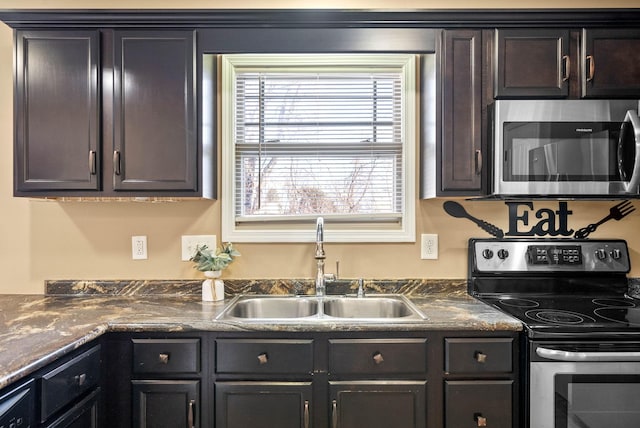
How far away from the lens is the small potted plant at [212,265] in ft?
6.57

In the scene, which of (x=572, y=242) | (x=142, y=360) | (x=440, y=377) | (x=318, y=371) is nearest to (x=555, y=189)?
(x=572, y=242)

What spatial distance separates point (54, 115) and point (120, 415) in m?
1.35

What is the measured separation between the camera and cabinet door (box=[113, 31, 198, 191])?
6.12 ft

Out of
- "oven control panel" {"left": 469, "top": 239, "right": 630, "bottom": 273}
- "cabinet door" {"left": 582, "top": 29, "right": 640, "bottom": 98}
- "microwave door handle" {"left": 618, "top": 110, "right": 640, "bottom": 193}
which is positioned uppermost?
"cabinet door" {"left": 582, "top": 29, "right": 640, "bottom": 98}

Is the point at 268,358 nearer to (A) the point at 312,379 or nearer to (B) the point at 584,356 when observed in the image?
(A) the point at 312,379

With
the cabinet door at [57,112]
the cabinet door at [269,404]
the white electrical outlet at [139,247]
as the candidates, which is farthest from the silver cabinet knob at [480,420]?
the cabinet door at [57,112]

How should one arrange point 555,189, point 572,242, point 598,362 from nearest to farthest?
point 598,362, point 555,189, point 572,242

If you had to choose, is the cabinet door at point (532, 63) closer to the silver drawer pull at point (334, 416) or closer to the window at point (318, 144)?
the window at point (318, 144)

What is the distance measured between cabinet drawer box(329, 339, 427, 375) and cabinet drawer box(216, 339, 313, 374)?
0.12 m

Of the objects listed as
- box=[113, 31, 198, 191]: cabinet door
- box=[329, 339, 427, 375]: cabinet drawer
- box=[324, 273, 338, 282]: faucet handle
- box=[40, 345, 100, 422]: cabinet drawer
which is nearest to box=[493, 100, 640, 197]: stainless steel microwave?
box=[329, 339, 427, 375]: cabinet drawer

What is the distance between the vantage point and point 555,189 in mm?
1772

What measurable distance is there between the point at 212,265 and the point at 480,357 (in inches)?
50.0

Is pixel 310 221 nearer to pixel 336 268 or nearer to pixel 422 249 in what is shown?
pixel 336 268

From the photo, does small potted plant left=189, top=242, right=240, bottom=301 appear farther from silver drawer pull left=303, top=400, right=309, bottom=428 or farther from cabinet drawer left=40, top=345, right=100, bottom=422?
silver drawer pull left=303, top=400, right=309, bottom=428
